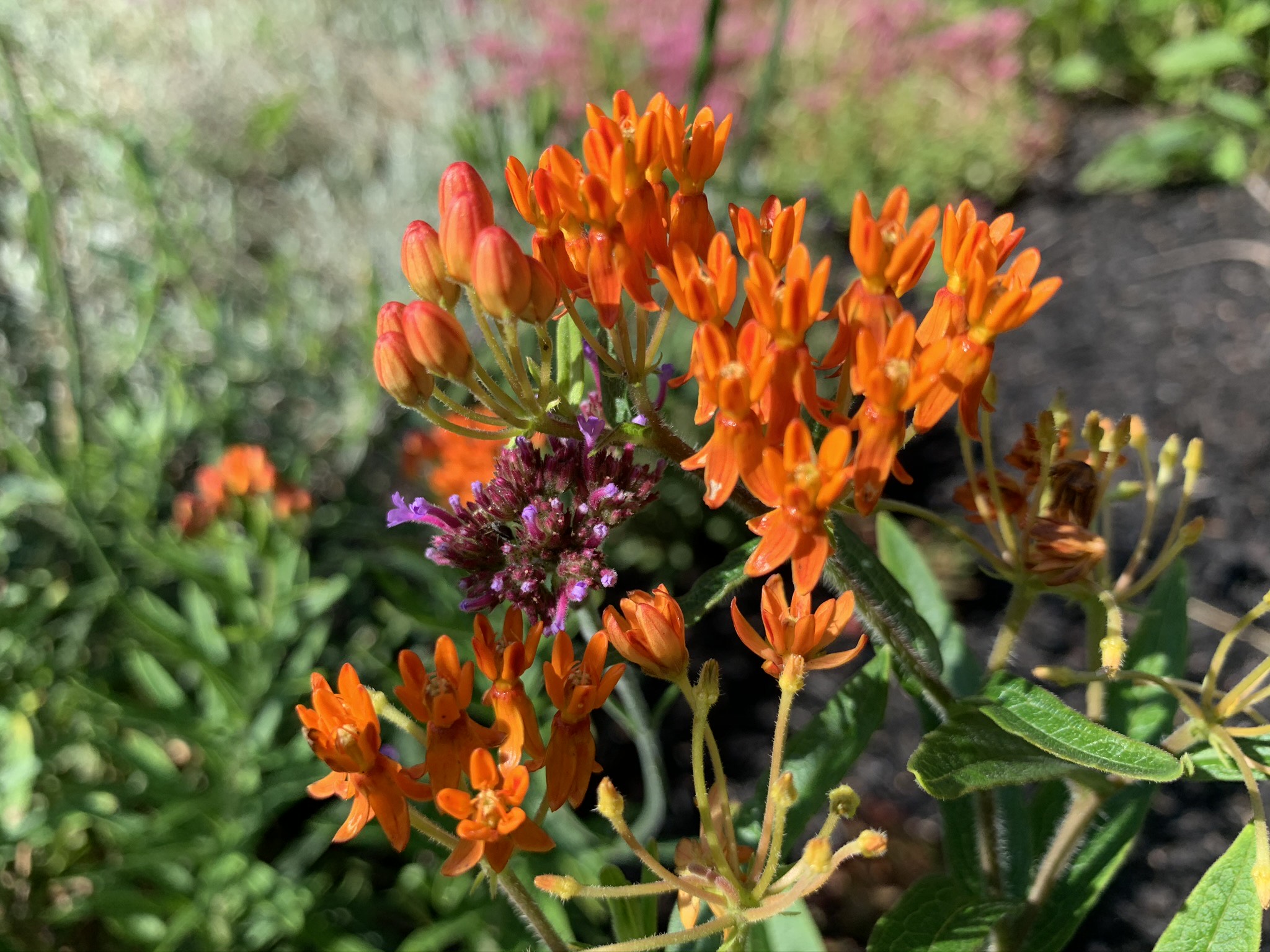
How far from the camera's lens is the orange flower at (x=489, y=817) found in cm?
86

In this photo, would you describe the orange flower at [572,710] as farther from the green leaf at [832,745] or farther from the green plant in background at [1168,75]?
the green plant in background at [1168,75]

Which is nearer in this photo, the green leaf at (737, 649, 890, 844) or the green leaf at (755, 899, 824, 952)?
the green leaf at (737, 649, 890, 844)

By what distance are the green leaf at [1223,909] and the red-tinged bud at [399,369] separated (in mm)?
944

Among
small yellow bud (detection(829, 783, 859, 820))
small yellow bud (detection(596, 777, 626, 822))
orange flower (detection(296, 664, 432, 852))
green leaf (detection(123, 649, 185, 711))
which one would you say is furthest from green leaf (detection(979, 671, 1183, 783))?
green leaf (detection(123, 649, 185, 711))

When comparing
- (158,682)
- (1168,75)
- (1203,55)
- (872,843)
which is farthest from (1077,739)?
(1168,75)

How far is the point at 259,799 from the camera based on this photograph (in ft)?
6.73

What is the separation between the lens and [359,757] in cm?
91

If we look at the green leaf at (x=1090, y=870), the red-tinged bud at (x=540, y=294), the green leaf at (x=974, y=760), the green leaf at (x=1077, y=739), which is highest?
the red-tinged bud at (x=540, y=294)

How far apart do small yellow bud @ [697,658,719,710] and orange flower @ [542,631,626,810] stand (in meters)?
0.09

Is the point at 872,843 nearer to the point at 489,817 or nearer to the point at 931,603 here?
the point at 489,817

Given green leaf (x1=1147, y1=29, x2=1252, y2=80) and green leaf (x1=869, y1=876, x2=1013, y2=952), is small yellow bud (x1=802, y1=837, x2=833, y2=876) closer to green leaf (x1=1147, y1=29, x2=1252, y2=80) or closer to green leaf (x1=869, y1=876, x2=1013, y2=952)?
green leaf (x1=869, y1=876, x2=1013, y2=952)

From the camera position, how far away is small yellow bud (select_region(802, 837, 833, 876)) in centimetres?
80

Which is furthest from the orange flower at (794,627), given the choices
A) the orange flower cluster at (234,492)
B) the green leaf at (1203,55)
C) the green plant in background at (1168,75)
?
the green leaf at (1203,55)

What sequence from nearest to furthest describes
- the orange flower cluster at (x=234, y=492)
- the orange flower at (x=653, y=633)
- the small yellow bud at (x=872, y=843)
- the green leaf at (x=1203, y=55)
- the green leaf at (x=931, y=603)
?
the small yellow bud at (x=872, y=843)
the orange flower at (x=653, y=633)
the green leaf at (x=931, y=603)
the orange flower cluster at (x=234, y=492)
the green leaf at (x=1203, y=55)
